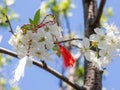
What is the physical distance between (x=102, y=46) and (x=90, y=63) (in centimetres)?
37

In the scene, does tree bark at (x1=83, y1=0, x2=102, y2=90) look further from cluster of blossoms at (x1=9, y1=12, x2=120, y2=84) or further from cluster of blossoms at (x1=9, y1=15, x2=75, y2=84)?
cluster of blossoms at (x1=9, y1=15, x2=75, y2=84)

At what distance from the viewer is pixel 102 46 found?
1.40 meters

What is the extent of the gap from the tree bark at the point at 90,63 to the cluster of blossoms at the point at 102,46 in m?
0.27

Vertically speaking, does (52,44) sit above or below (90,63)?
below

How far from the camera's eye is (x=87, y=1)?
209cm

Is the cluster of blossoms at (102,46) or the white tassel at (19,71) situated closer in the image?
the white tassel at (19,71)

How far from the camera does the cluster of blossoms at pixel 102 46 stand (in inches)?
55.4

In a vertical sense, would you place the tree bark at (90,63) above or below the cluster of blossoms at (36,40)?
above

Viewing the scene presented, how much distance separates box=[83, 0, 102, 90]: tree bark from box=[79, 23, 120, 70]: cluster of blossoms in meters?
0.27

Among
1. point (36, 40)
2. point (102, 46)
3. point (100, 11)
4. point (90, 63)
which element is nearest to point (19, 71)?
point (36, 40)

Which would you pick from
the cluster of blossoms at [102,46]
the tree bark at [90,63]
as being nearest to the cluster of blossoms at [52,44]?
the cluster of blossoms at [102,46]

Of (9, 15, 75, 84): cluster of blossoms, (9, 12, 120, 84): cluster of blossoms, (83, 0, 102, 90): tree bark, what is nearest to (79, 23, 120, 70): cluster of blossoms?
(9, 12, 120, 84): cluster of blossoms

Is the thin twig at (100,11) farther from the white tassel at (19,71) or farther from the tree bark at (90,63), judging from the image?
the white tassel at (19,71)

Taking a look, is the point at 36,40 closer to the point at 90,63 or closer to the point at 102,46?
the point at 102,46
